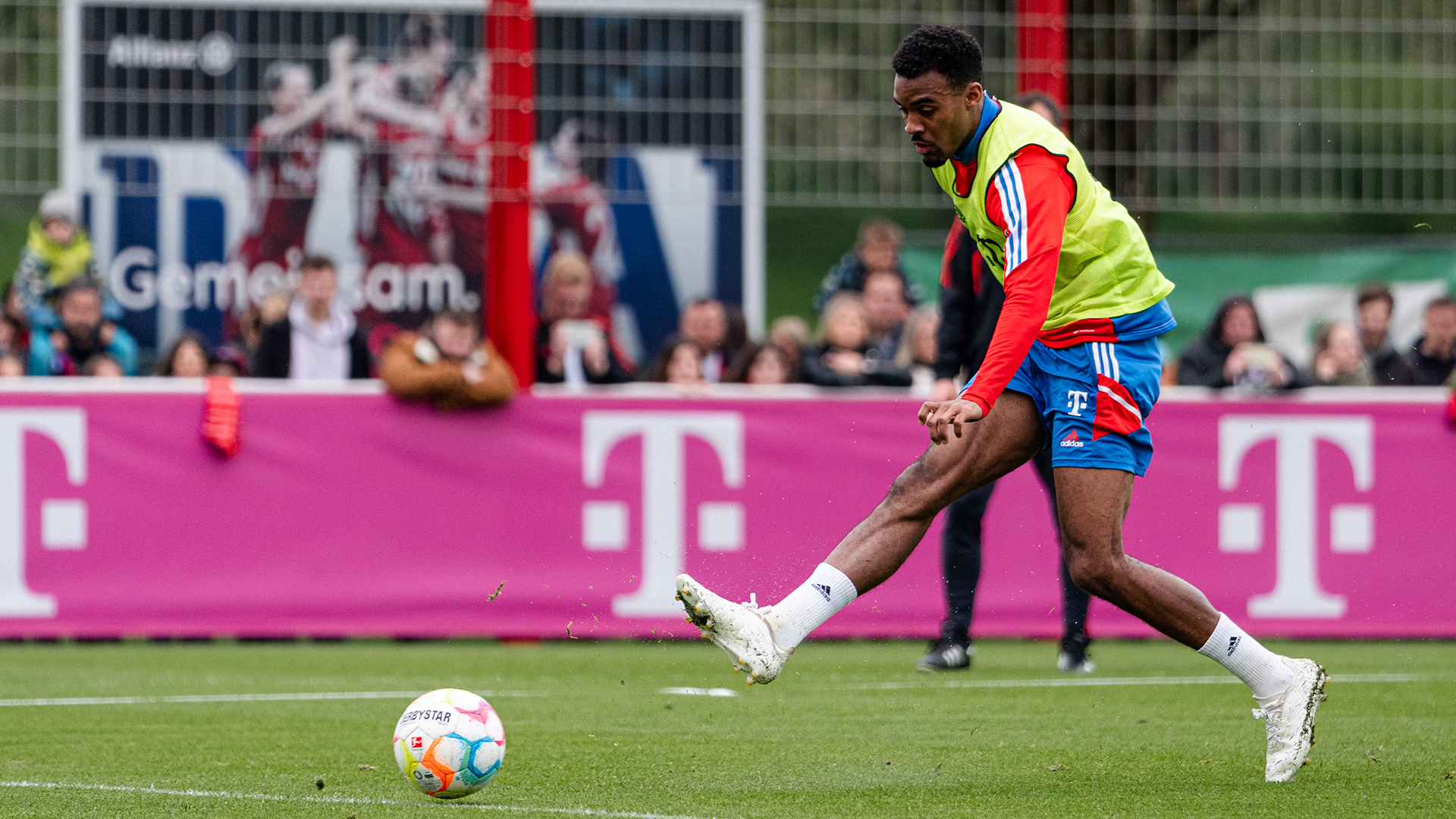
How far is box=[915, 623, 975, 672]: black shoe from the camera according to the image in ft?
27.0

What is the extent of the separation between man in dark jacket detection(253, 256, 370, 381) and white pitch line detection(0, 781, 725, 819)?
17.4ft

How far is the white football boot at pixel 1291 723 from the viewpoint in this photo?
5309 mm

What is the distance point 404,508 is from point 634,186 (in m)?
2.40

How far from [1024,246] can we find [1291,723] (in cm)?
147

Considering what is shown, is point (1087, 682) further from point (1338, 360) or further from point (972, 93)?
point (1338, 360)

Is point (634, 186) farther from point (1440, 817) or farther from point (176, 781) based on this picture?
point (1440, 817)

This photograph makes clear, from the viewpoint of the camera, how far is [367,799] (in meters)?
4.94

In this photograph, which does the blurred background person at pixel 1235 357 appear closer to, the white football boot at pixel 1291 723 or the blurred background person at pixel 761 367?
the blurred background person at pixel 761 367

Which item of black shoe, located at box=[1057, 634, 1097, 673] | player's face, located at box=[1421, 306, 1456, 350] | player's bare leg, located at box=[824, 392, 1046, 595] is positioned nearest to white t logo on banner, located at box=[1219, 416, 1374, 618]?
player's face, located at box=[1421, 306, 1456, 350]

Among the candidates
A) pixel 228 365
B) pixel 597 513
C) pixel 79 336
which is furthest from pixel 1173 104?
pixel 79 336

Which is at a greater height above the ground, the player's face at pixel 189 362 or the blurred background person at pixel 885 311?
the blurred background person at pixel 885 311

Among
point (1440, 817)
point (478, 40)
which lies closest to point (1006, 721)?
point (1440, 817)

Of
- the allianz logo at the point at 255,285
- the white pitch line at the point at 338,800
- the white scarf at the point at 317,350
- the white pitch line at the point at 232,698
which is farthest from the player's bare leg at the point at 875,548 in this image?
the allianz logo at the point at 255,285

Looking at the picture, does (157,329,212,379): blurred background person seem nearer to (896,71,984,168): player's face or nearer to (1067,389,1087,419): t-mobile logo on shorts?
(896,71,984,168): player's face
